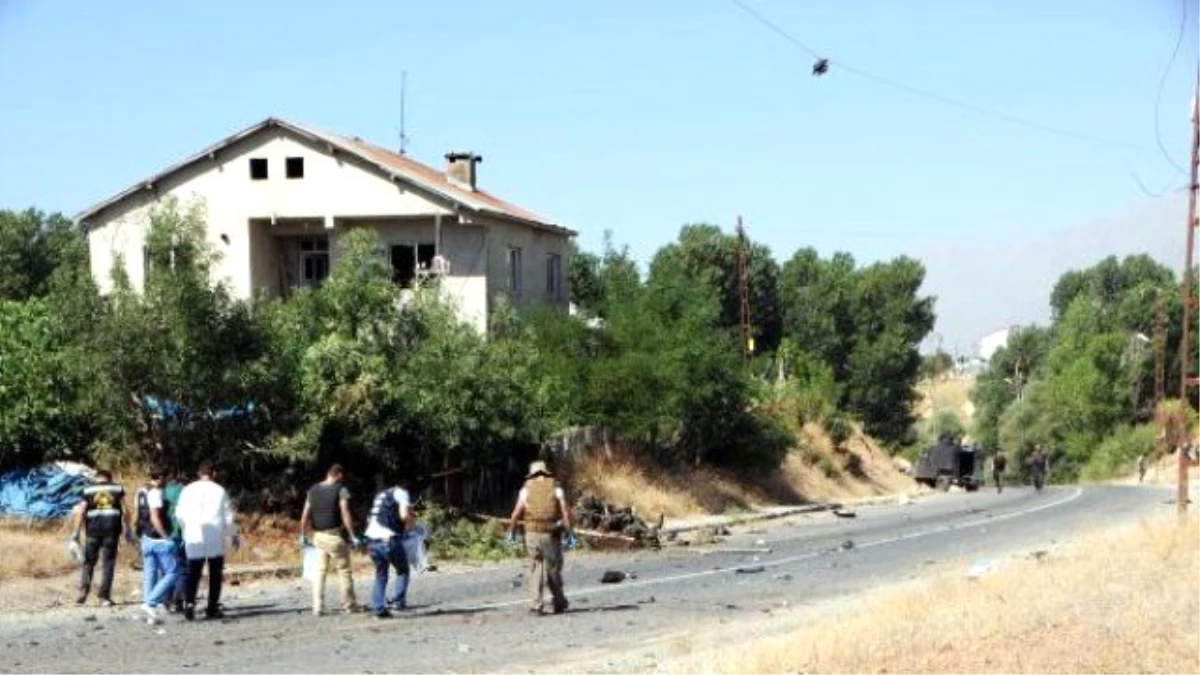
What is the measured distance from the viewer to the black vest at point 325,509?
1739 cm

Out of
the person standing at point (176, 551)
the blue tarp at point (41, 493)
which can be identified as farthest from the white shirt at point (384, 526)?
the blue tarp at point (41, 493)

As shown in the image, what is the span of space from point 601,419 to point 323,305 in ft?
38.7

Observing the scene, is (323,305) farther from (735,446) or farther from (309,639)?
(735,446)

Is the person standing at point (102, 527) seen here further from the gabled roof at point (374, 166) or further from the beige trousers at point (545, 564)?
the gabled roof at point (374, 166)

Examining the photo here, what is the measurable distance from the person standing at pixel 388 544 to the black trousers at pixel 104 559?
3810mm

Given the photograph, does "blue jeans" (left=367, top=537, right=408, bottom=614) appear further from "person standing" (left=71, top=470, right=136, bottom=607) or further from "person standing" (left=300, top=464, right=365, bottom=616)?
"person standing" (left=71, top=470, right=136, bottom=607)

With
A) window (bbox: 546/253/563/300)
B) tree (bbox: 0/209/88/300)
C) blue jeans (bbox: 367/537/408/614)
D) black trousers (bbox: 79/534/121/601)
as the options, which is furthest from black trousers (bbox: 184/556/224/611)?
tree (bbox: 0/209/88/300)

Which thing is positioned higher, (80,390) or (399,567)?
(80,390)

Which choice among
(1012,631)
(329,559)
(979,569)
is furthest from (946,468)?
(1012,631)

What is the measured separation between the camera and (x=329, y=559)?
1758 cm

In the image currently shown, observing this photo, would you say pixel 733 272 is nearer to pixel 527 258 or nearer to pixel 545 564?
pixel 527 258

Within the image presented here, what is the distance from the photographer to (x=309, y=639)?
50.3 feet

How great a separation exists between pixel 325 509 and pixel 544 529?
8.14ft

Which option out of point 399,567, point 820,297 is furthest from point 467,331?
point 820,297
